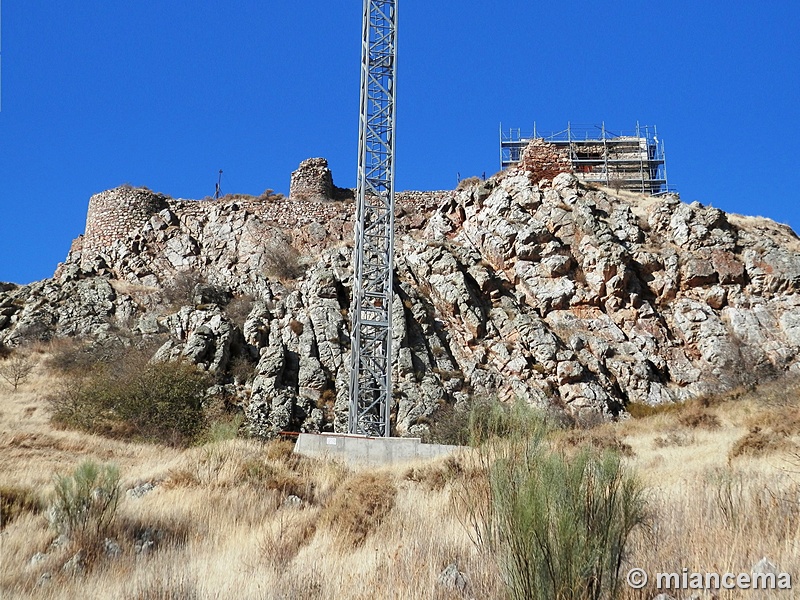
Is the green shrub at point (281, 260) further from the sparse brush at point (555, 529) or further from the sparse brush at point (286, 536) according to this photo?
the sparse brush at point (555, 529)

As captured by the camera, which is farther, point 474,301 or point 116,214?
point 116,214

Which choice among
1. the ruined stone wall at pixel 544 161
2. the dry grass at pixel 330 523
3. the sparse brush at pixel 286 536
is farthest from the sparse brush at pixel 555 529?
the ruined stone wall at pixel 544 161

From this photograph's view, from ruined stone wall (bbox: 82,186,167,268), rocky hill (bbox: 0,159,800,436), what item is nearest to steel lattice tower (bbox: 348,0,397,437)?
rocky hill (bbox: 0,159,800,436)

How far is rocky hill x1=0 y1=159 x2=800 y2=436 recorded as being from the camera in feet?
63.8

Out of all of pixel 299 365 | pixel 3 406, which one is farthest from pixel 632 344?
pixel 3 406

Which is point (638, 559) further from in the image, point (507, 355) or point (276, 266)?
point (276, 266)

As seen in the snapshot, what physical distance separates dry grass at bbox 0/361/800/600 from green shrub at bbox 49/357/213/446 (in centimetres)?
338

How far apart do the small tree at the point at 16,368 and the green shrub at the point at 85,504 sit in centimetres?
1403

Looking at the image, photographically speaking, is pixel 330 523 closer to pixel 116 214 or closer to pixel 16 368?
pixel 16 368

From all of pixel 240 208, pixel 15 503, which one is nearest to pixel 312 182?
pixel 240 208

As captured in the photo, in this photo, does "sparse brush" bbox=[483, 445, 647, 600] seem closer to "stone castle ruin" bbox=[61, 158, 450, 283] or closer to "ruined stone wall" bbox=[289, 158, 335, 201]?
"stone castle ruin" bbox=[61, 158, 450, 283]

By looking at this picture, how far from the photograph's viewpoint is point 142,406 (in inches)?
656

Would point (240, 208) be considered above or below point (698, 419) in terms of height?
above

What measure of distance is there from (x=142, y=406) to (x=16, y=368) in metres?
6.90
